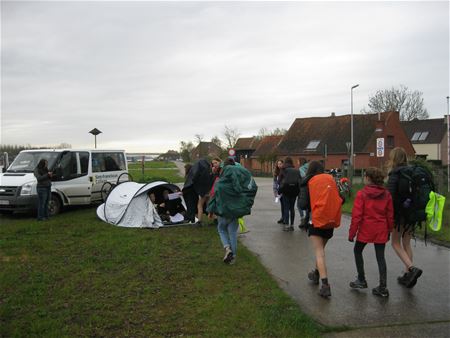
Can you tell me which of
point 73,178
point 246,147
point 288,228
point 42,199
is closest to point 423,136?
point 246,147

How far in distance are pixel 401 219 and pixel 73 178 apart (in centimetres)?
1008

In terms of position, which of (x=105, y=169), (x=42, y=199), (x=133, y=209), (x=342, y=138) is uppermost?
(x=342, y=138)

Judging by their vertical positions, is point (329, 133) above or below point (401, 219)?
above

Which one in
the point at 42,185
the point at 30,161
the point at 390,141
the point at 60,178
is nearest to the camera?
the point at 42,185

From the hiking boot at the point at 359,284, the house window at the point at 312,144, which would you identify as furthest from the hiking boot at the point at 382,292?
the house window at the point at 312,144

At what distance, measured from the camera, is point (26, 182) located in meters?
11.8

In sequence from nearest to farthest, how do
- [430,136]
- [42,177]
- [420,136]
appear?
[42,177] → [430,136] → [420,136]

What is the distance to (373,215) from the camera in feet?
18.2

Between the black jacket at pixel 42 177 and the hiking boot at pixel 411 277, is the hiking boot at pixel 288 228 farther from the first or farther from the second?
the black jacket at pixel 42 177

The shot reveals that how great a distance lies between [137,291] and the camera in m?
5.50

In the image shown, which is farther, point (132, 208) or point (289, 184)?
point (132, 208)

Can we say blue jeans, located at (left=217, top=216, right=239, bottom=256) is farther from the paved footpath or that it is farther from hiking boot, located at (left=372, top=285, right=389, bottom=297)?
hiking boot, located at (left=372, top=285, right=389, bottom=297)

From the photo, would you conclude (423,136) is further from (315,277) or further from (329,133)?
(315,277)

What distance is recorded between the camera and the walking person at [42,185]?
11.1m
